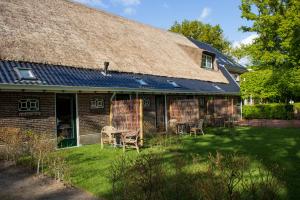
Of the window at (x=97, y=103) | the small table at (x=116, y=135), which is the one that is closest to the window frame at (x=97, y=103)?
the window at (x=97, y=103)

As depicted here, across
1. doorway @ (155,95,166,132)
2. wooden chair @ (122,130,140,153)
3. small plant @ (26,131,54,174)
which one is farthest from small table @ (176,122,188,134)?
small plant @ (26,131,54,174)

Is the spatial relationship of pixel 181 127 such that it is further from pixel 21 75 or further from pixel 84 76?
pixel 21 75

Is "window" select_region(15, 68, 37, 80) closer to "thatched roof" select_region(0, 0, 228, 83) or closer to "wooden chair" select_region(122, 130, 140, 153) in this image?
"thatched roof" select_region(0, 0, 228, 83)

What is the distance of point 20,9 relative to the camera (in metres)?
17.0

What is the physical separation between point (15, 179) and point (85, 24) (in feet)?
44.6

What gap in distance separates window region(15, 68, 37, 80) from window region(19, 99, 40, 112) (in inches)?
37.8

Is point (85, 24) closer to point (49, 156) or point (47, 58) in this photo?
point (47, 58)

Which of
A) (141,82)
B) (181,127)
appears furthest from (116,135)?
(181,127)

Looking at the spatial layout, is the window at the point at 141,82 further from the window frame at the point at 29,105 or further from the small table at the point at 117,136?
the window frame at the point at 29,105

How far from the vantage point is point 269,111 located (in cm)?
3081

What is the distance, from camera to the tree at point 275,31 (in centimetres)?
2603

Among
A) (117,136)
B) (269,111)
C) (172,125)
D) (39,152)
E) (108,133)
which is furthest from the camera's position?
(269,111)

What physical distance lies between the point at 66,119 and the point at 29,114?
1.93 meters

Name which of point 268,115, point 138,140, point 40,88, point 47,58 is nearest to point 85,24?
point 47,58
